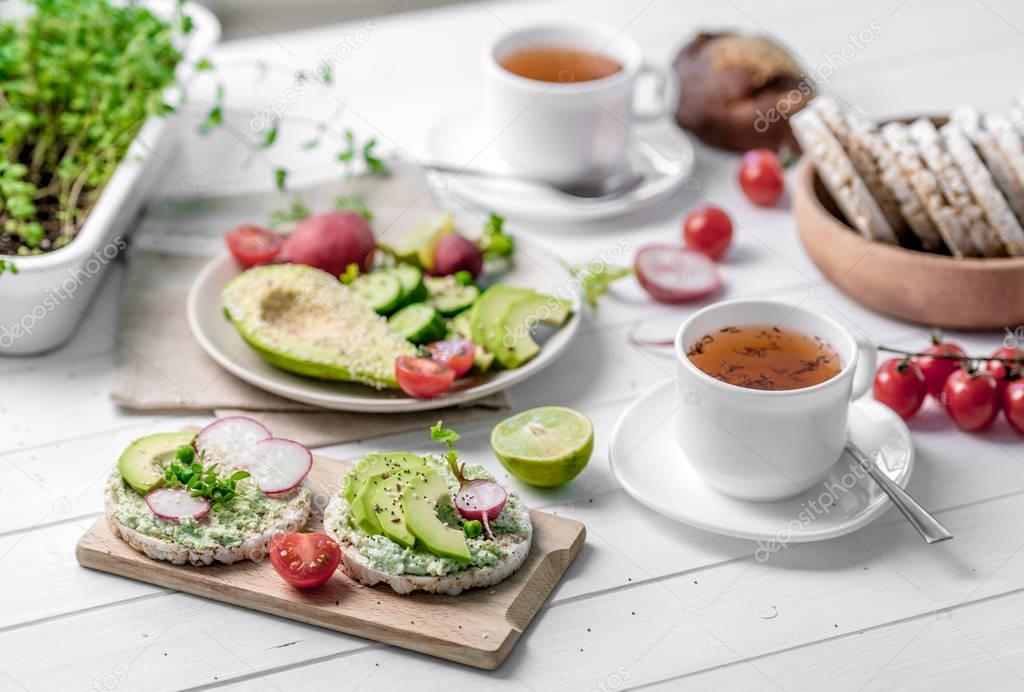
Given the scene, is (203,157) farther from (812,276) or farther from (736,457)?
(736,457)

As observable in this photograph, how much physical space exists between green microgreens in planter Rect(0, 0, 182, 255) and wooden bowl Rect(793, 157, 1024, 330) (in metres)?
1.35

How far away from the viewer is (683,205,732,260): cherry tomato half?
2.52 meters

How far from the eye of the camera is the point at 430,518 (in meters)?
1.68

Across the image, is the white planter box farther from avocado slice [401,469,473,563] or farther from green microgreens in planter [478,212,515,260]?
avocado slice [401,469,473,563]

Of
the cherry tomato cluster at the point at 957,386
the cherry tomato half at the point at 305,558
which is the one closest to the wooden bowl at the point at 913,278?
the cherry tomato cluster at the point at 957,386

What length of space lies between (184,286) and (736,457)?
1.25 m

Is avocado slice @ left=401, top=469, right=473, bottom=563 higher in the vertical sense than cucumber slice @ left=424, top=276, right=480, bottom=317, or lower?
higher

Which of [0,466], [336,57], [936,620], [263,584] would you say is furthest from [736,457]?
[336,57]

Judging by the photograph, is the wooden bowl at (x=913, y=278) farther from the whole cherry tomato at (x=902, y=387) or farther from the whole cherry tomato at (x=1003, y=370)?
the whole cherry tomato at (x=902, y=387)

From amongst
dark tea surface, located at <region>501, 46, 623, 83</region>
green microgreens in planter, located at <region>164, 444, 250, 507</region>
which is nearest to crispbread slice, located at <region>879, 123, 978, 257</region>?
dark tea surface, located at <region>501, 46, 623, 83</region>

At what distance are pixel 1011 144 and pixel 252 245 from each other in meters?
1.48

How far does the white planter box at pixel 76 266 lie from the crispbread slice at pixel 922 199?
1.49 meters

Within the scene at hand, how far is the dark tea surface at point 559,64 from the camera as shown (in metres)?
2.75

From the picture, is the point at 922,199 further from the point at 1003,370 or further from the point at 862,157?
the point at 1003,370
